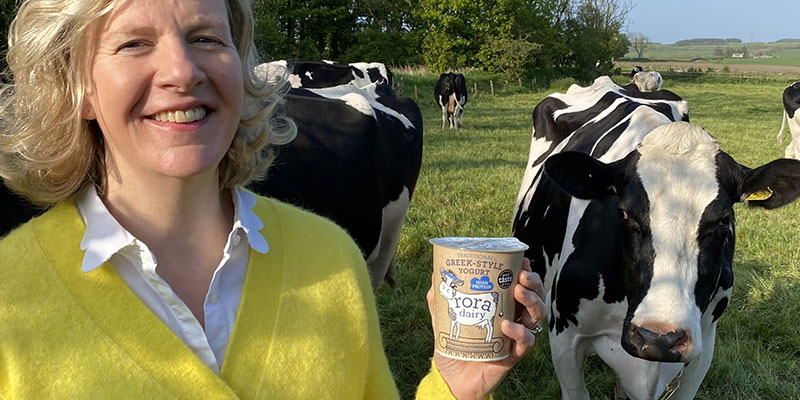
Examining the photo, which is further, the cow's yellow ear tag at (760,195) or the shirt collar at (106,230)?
the cow's yellow ear tag at (760,195)

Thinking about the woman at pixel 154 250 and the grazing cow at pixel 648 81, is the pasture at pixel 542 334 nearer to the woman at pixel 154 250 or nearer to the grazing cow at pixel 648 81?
the woman at pixel 154 250

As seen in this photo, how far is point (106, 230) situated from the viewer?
1.20 meters

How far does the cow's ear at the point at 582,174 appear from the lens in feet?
9.46

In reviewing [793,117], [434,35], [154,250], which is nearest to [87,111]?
[154,250]

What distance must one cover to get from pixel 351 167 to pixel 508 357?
2.58m

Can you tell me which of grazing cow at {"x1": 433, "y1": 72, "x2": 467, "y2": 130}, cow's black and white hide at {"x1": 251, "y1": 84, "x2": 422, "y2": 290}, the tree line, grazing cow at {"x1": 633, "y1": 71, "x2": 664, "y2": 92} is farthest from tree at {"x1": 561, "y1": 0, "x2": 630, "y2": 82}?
cow's black and white hide at {"x1": 251, "y1": 84, "x2": 422, "y2": 290}

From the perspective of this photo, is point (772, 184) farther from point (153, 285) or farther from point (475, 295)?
point (153, 285)

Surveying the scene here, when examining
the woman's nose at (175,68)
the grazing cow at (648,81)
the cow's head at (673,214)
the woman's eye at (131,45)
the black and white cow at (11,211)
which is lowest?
the grazing cow at (648,81)

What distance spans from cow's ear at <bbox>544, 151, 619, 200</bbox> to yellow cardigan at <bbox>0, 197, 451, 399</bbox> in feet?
5.46

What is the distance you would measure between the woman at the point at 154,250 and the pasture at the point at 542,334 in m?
2.52

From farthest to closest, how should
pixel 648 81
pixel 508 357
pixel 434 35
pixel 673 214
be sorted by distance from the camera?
pixel 434 35 < pixel 648 81 < pixel 673 214 < pixel 508 357

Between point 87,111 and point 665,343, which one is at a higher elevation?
point 87,111

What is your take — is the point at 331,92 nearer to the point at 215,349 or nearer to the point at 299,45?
the point at 215,349

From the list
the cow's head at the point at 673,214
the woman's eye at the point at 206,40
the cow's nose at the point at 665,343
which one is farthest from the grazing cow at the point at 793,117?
the woman's eye at the point at 206,40
